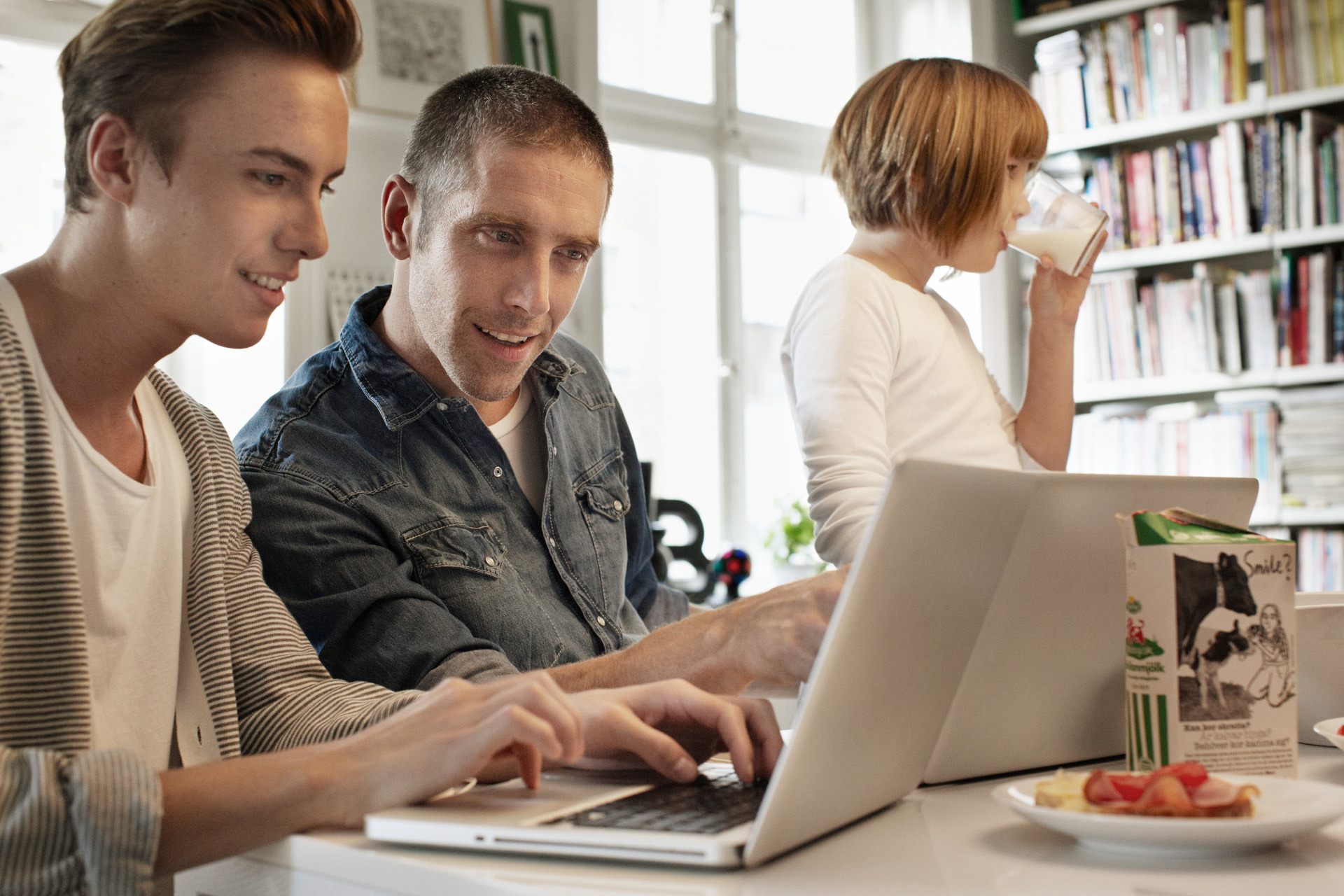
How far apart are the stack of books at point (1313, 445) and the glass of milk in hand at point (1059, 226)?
1941 millimetres

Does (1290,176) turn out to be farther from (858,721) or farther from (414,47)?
(858,721)

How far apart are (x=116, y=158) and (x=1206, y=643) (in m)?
0.79

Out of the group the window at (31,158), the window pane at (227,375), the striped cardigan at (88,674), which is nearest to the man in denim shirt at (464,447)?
the striped cardigan at (88,674)

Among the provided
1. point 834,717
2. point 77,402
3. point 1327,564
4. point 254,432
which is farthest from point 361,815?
point 1327,564

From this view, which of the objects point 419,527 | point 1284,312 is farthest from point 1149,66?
point 419,527

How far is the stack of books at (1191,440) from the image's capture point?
3.33 meters

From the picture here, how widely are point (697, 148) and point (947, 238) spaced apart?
247 centimetres

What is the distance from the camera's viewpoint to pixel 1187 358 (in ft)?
11.5

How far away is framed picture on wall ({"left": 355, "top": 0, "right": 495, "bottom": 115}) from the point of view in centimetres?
286

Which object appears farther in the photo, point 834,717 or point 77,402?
point 77,402

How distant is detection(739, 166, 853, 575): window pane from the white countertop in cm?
323

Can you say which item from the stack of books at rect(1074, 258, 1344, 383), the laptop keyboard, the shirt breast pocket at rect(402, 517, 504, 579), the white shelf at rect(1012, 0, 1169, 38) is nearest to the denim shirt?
the shirt breast pocket at rect(402, 517, 504, 579)

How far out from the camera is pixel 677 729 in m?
0.83

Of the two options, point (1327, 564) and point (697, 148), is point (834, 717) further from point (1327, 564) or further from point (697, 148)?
point (697, 148)
